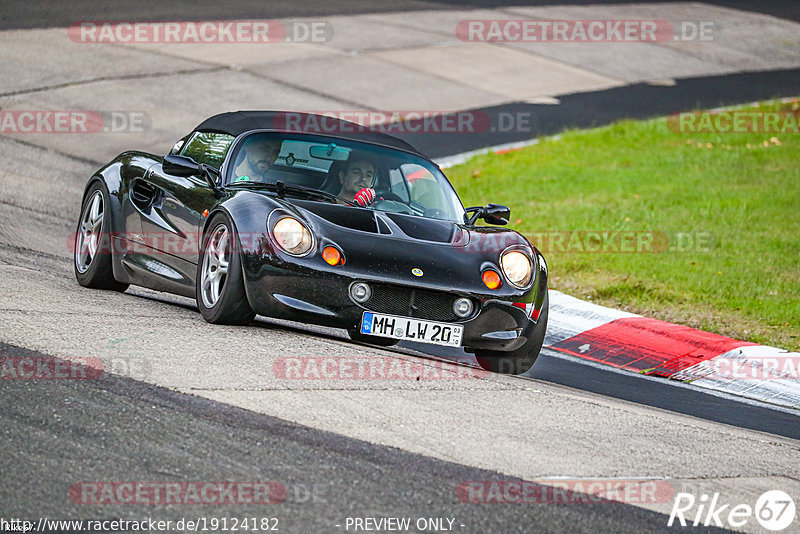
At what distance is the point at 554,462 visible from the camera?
17.1 ft

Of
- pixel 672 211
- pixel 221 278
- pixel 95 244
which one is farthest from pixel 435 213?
pixel 672 211

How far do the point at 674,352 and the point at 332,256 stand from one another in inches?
128

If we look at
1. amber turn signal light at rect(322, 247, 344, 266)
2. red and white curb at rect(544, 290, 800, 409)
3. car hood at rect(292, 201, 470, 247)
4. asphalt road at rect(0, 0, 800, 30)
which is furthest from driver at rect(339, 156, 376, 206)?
asphalt road at rect(0, 0, 800, 30)

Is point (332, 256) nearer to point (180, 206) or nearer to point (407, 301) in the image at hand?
point (407, 301)

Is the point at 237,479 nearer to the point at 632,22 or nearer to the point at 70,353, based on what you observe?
the point at 70,353

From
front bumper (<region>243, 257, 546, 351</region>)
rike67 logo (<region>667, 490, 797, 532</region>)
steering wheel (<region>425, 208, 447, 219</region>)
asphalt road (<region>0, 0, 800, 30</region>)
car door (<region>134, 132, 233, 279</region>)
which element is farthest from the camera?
asphalt road (<region>0, 0, 800, 30</region>)

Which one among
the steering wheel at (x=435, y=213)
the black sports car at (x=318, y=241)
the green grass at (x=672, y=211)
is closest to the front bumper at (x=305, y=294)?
the black sports car at (x=318, y=241)

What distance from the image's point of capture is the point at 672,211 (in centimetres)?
1324

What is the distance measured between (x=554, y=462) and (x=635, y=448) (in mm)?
594

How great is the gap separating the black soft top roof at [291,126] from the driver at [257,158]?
0.15 meters

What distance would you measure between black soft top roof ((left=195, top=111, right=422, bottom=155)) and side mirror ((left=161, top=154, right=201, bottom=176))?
494mm

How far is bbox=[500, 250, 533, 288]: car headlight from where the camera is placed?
23.5 feet

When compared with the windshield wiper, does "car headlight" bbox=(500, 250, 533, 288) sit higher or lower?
lower

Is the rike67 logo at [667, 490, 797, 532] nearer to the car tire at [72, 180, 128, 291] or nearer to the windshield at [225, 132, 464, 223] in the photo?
the windshield at [225, 132, 464, 223]
